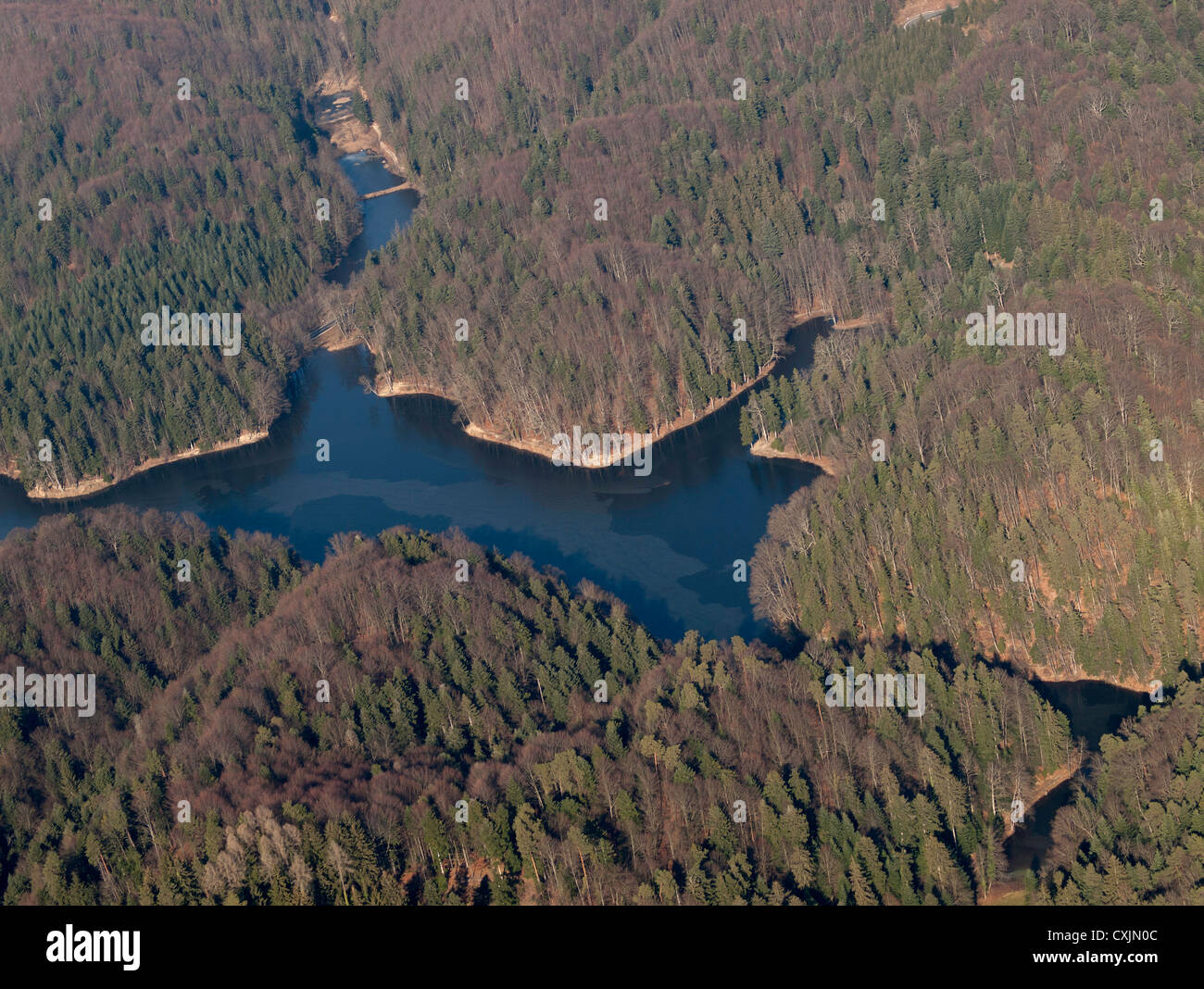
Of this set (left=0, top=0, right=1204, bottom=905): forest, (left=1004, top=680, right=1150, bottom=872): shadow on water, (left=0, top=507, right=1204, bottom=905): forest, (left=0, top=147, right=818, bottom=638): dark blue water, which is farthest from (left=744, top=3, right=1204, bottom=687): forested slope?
(left=0, top=507, right=1204, bottom=905): forest

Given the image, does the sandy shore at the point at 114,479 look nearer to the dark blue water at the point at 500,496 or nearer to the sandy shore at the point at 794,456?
the dark blue water at the point at 500,496

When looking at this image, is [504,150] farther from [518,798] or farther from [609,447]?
[518,798]

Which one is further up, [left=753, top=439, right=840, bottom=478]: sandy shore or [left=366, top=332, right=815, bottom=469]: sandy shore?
[left=366, top=332, right=815, bottom=469]: sandy shore

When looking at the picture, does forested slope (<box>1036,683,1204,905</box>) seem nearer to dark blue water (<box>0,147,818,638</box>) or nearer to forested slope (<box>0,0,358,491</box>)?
dark blue water (<box>0,147,818,638</box>)

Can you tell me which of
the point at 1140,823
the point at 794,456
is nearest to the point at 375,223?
the point at 794,456

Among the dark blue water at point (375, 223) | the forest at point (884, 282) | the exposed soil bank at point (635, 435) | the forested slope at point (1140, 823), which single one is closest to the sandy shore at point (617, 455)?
the exposed soil bank at point (635, 435)

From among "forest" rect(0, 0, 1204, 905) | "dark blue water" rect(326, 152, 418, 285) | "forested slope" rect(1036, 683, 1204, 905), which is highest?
"dark blue water" rect(326, 152, 418, 285)
